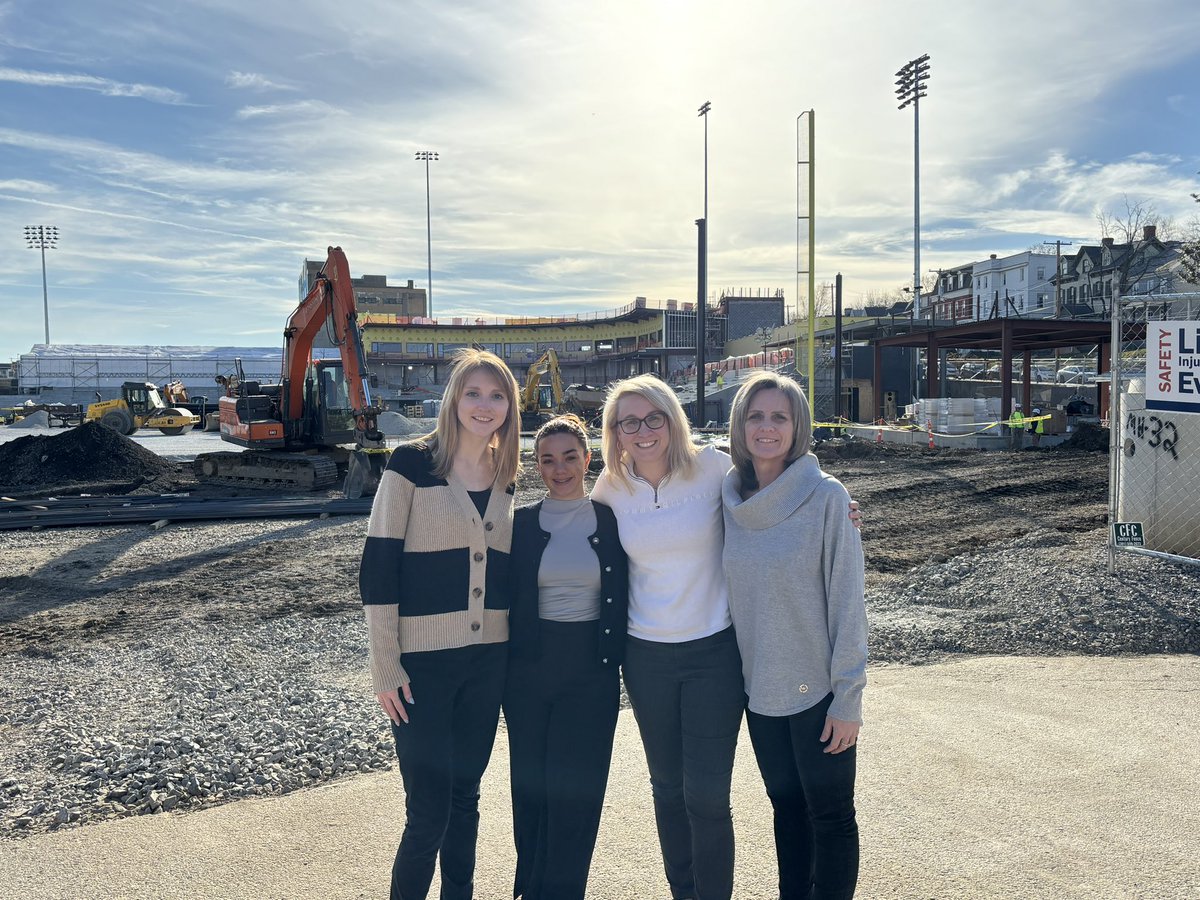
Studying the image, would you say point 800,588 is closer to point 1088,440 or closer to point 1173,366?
point 1173,366

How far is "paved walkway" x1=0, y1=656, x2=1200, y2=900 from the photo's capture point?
3246 mm

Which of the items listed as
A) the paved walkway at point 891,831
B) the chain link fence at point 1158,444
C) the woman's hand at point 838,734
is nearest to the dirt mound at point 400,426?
the chain link fence at point 1158,444

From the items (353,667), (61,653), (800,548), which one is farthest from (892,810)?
(61,653)

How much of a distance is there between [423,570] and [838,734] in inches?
56.2

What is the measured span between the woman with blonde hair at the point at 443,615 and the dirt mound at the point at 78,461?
701 inches

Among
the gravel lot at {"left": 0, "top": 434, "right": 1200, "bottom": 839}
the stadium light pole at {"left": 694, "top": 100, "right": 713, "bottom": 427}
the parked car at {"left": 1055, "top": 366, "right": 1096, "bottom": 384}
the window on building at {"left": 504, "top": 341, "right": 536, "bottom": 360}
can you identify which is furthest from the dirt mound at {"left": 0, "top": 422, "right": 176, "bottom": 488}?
the window on building at {"left": 504, "top": 341, "right": 536, "bottom": 360}

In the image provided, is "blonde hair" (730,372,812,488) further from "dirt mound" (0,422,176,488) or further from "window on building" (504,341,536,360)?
"window on building" (504,341,536,360)

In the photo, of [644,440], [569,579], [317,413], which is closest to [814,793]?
[569,579]

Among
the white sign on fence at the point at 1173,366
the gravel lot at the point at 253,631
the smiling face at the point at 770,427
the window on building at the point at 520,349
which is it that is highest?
the window on building at the point at 520,349

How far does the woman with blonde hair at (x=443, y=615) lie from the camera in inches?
111

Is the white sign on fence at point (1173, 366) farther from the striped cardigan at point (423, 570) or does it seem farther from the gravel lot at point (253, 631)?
the striped cardigan at point (423, 570)

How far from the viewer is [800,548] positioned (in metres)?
2.75

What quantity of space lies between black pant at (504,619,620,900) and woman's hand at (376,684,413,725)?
35 cm

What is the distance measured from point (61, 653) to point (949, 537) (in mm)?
10013
